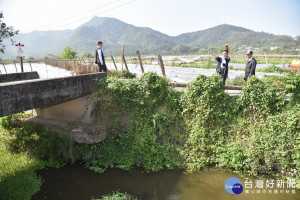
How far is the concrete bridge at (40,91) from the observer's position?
5164mm

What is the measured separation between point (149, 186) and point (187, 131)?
272 centimetres

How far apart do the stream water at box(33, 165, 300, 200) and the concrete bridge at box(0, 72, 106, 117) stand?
3016 mm

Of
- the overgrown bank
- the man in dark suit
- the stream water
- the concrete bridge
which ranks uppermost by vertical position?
the man in dark suit

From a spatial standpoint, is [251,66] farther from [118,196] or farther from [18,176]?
[18,176]

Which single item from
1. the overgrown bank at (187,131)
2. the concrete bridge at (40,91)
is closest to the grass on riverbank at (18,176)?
the overgrown bank at (187,131)

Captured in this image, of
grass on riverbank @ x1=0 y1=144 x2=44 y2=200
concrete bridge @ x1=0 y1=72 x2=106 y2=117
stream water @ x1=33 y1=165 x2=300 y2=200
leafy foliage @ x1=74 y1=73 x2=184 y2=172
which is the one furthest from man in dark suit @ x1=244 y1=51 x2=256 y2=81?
grass on riverbank @ x1=0 y1=144 x2=44 y2=200

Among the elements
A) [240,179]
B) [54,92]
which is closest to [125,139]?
[54,92]

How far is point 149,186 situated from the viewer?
6648 millimetres

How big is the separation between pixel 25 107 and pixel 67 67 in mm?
17092

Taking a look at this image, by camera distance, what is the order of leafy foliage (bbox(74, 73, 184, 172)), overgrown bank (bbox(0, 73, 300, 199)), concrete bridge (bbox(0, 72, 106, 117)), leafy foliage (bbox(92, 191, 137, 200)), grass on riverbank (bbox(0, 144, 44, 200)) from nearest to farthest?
concrete bridge (bbox(0, 72, 106, 117))
leafy foliage (bbox(92, 191, 137, 200))
grass on riverbank (bbox(0, 144, 44, 200))
overgrown bank (bbox(0, 73, 300, 199))
leafy foliage (bbox(74, 73, 184, 172))

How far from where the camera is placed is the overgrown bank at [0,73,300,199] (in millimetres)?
6910

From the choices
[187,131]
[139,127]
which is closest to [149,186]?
[139,127]

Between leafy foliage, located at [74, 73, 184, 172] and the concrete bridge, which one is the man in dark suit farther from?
the concrete bridge

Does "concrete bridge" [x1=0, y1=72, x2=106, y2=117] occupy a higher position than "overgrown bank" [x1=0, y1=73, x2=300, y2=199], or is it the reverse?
"concrete bridge" [x1=0, y1=72, x2=106, y2=117]
